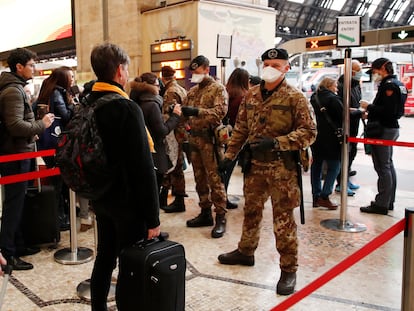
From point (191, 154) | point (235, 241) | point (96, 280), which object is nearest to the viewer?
point (96, 280)

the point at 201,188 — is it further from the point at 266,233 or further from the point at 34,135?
the point at 34,135

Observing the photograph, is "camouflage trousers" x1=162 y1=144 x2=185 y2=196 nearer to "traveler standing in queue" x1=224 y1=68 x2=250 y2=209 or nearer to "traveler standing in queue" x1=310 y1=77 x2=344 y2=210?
"traveler standing in queue" x1=224 y1=68 x2=250 y2=209

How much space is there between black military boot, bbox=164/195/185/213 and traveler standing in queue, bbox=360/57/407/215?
2.08 metres

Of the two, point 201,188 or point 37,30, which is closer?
point 201,188

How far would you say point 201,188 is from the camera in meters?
4.63

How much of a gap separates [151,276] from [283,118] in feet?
5.15

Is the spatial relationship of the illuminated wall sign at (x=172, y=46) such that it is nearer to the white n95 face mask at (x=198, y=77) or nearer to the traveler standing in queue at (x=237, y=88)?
the traveler standing in queue at (x=237, y=88)

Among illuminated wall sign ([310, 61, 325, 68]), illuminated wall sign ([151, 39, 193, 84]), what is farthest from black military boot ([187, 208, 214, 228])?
illuminated wall sign ([310, 61, 325, 68])

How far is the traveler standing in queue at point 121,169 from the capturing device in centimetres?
209

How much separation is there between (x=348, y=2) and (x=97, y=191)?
25.5 meters

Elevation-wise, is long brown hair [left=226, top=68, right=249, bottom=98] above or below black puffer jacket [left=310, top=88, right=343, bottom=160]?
above

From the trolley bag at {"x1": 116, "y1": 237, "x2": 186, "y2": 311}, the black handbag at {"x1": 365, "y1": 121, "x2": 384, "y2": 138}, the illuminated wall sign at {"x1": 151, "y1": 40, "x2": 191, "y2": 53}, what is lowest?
the trolley bag at {"x1": 116, "y1": 237, "x2": 186, "y2": 311}

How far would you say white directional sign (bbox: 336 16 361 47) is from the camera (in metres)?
4.45

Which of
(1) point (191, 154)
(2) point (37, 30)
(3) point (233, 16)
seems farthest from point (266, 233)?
(2) point (37, 30)
